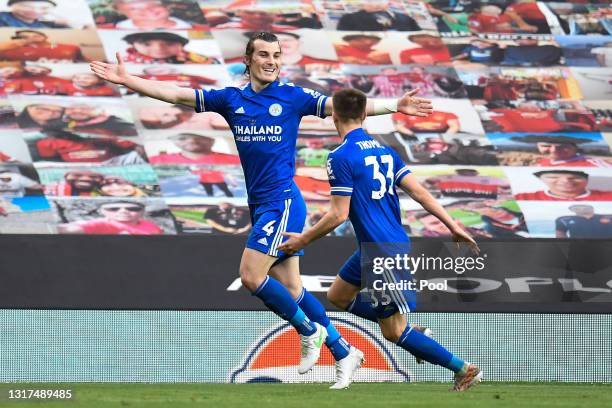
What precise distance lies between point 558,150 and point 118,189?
5776mm

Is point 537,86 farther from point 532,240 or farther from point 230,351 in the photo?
point 230,351

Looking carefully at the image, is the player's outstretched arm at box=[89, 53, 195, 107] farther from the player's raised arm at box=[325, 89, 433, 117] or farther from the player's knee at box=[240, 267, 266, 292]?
the player's knee at box=[240, 267, 266, 292]

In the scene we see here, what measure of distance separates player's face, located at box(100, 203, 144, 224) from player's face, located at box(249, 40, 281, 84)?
19.5 feet

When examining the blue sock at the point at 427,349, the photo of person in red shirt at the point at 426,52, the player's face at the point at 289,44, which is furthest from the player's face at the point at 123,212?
the blue sock at the point at 427,349

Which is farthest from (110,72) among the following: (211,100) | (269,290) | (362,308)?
(362,308)

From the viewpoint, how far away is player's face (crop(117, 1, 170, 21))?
16484 mm

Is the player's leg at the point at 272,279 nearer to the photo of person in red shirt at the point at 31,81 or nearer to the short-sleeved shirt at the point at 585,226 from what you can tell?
the short-sleeved shirt at the point at 585,226

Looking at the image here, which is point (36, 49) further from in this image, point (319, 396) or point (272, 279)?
point (319, 396)

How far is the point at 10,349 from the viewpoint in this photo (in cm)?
968

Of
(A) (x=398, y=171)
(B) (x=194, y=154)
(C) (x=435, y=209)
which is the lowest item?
(B) (x=194, y=154)

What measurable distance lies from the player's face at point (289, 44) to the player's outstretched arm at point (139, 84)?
8642 millimetres

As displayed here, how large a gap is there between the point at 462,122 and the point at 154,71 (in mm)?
4313

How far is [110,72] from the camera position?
7188 millimetres

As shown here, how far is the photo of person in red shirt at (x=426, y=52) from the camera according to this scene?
16031 millimetres
